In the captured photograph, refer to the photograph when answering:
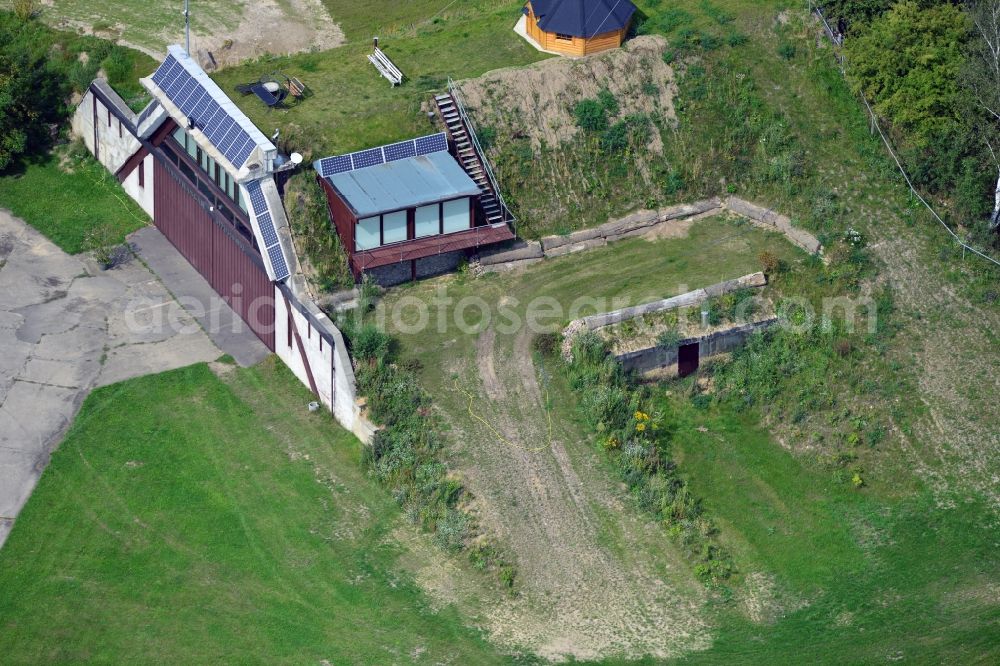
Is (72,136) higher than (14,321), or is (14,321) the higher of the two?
(72,136)

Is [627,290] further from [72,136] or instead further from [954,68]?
[72,136]

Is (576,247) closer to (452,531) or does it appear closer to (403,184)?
(403,184)

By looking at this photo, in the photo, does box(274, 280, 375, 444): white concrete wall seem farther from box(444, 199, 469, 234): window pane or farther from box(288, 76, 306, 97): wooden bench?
box(288, 76, 306, 97): wooden bench

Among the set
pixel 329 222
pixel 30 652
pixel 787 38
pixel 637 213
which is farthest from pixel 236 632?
pixel 787 38

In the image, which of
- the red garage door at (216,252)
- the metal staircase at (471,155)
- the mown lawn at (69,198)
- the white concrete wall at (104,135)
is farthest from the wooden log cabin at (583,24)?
the mown lawn at (69,198)

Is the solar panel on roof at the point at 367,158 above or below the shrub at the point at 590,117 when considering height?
below

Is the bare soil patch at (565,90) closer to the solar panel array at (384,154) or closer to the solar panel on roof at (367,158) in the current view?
the solar panel array at (384,154)
